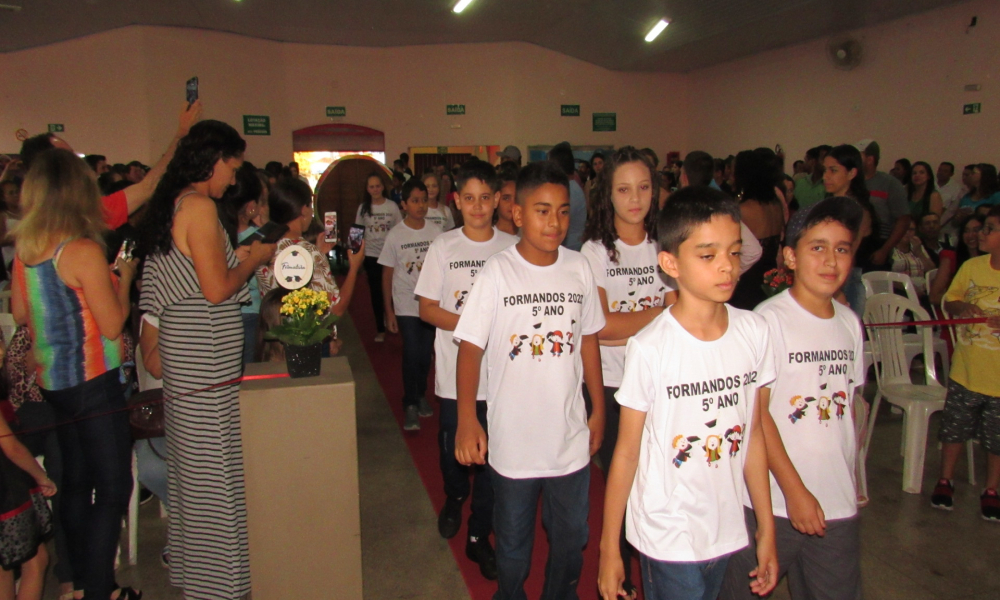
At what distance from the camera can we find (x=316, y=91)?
582 inches

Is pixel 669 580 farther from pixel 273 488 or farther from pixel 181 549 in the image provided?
pixel 181 549

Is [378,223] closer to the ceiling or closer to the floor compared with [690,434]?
closer to the ceiling

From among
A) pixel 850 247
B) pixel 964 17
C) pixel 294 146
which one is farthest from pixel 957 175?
pixel 294 146

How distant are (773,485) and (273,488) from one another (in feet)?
5.47

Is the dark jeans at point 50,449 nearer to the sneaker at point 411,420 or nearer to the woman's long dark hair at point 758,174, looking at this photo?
the sneaker at point 411,420

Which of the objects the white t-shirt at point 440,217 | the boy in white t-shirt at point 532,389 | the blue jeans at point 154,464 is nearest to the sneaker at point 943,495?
the boy in white t-shirt at point 532,389

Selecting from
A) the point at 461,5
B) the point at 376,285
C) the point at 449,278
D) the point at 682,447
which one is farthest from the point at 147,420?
the point at 461,5

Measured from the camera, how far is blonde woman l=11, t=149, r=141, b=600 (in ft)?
7.71

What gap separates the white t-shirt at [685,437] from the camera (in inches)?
67.3

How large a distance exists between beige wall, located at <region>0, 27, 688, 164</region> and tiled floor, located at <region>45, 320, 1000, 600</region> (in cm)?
1189

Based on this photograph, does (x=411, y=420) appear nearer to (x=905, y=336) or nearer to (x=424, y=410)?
(x=424, y=410)

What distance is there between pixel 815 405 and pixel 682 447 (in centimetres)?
58

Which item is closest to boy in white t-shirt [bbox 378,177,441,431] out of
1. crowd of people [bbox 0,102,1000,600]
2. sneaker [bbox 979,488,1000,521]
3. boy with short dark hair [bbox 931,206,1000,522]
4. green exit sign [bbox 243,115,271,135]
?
crowd of people [bbox 0,102,1000,600]

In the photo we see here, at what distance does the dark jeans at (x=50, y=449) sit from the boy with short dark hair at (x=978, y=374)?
4.18 metres
